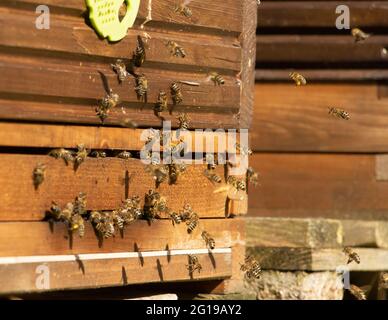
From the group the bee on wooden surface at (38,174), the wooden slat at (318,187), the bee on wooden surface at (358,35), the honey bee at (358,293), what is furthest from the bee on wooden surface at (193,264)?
the bee on wooden surface at (358,35)

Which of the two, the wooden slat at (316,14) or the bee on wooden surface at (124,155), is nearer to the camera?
the bee on wooden surface at (124,155)

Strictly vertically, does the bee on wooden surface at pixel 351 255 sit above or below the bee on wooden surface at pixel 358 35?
below

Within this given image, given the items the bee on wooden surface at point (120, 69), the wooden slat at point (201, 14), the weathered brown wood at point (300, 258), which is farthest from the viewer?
the weathered brown wood at point (300, 258)

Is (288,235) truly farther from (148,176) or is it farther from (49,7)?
(49,7)

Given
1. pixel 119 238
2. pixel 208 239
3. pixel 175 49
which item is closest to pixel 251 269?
pixel 208 239

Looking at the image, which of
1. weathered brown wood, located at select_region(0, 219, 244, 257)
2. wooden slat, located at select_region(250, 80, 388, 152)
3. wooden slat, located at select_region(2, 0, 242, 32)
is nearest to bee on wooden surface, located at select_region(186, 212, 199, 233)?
weathered brown wood, located at select_region(0, 219, 244, 257)

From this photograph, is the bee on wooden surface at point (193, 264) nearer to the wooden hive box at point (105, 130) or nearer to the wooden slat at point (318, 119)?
the wooden hive box at point (105, 130)

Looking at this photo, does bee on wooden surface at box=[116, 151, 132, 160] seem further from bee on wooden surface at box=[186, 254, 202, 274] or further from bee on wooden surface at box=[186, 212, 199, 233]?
bee on wooden surface at box=[186, 254, 202, 274]
